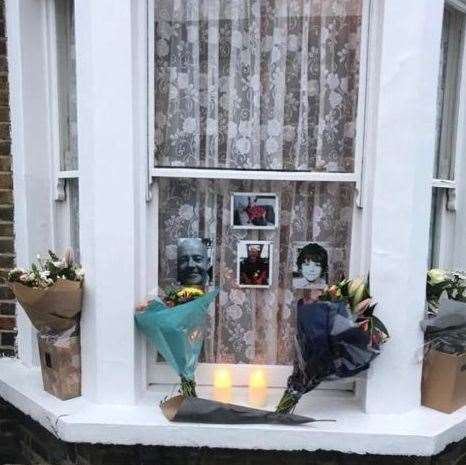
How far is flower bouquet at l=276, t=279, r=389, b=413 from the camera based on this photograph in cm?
174

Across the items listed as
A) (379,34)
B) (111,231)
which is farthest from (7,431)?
(379,34)

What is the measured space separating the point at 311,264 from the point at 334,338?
0.42 m

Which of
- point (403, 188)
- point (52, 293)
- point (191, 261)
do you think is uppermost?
point (403, 188)

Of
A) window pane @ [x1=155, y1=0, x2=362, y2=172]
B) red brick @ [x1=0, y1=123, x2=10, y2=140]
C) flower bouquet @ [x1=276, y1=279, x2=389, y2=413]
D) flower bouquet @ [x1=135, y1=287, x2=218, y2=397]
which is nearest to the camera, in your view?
flower bouquet @ [x1=276, y1=279, x2=389, y2=413]

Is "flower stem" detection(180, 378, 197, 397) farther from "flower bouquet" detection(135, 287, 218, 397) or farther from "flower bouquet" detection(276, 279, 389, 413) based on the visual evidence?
"flower bouquet" detection(276, 279, 389, 413)

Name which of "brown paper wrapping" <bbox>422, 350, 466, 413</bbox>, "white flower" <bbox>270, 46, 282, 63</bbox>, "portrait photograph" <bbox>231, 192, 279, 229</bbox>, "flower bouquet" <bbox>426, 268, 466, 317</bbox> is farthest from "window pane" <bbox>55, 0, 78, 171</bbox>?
"brown paper wrapping" <bbox>422, 350, 466, 413</bbox>

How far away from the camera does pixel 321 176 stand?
6.51ft

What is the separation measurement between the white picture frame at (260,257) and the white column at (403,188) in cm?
43

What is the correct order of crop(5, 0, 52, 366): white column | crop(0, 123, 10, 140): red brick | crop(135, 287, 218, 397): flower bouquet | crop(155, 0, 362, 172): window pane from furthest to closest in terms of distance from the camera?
crop(0, 123, 10, 140): red brick
crop(5, 0, 52, 366): white column
crop(155, 0, 362, 172): window pane
crop(135, 287, 218, 397): flower bouquet

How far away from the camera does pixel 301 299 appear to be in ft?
6.59

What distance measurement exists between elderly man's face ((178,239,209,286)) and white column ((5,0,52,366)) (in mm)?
725

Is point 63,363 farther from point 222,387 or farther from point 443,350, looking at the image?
point 443,350

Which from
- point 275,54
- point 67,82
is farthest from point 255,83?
point 67,82

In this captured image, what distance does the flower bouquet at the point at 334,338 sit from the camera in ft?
5.72
